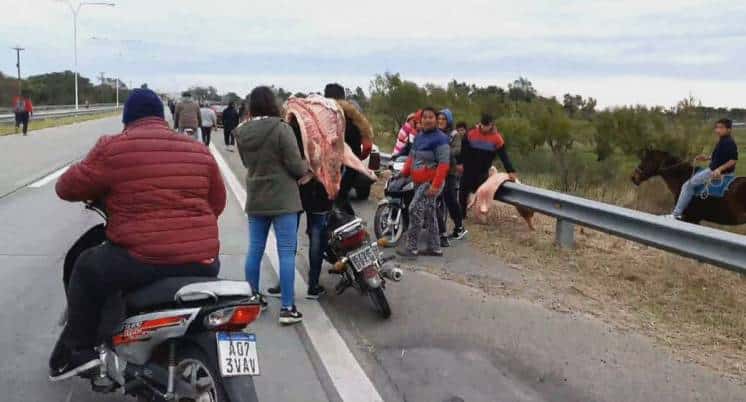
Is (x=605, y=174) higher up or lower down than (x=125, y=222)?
lower down

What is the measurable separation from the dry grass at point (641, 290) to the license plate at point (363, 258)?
62.0 inches

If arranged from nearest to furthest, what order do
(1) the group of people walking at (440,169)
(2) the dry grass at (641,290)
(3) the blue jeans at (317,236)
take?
(2) the dry grass at (641,290) < (3) the blue jeans at (317,236) < (1) the group of people walking at (440,169)

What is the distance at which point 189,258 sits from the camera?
4.17 metres

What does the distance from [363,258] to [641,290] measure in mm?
2854

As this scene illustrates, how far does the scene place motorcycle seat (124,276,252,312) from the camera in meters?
3.91

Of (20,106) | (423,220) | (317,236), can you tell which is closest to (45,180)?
(423,220)

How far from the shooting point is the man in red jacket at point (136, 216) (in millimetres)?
4090

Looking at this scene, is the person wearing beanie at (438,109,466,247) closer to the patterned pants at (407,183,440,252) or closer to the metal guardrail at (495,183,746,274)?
the patterned pants at (407,183,440,252)

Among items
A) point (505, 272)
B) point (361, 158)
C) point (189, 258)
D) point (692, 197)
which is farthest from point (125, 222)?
point (692, 197)

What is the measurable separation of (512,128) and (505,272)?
21.6 m

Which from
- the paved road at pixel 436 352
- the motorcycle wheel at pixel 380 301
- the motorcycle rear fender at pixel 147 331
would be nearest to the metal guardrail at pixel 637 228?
the paved road at pixel 436 352

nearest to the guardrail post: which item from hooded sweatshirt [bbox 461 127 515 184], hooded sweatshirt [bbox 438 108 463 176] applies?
hooded sweatshirt [bbox 438 108 463 176]

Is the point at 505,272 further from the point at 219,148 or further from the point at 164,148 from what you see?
the point at 219,148

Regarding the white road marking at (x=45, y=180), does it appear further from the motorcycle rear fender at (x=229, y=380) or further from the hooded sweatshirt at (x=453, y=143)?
the motorcycle rear fender at (x=229, y=380)
